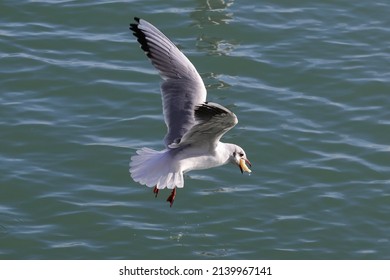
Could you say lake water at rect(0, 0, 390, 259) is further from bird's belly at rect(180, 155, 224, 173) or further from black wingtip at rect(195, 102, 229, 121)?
black wingtip at rect(195, 102, 229, 121)

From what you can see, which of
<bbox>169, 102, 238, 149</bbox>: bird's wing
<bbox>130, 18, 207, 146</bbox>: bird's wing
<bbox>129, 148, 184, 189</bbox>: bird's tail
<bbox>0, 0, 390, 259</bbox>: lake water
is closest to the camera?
<bbox>169, 102, 238, 149</bbox>: bird's wing

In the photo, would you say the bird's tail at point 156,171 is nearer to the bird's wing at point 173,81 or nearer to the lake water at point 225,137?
the bird's wing at point 173,81

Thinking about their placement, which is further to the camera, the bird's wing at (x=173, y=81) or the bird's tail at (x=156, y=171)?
the bird's wing at (x=173, y=81)

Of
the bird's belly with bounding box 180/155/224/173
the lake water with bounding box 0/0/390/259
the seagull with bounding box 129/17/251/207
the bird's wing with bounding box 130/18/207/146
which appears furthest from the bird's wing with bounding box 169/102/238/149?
the lake water with bounding box 0/0/390/259

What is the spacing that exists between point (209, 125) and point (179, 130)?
0.95 m

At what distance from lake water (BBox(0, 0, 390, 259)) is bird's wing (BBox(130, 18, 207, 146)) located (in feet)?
5.36

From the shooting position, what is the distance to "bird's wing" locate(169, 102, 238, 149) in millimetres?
10234

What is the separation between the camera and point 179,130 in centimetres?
1167

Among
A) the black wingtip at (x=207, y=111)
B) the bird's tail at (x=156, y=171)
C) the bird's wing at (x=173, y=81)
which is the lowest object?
the bird's tail at (x=156, y=171)

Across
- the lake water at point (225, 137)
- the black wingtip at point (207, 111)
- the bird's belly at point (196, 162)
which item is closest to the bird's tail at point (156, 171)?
the bird's belly at point (196, 162)

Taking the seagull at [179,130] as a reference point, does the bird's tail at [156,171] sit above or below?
below

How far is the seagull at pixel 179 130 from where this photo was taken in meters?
10.9

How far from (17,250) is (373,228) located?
3668 millimetres

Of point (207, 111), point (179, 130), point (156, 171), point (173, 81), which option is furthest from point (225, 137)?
point (207, 111)
